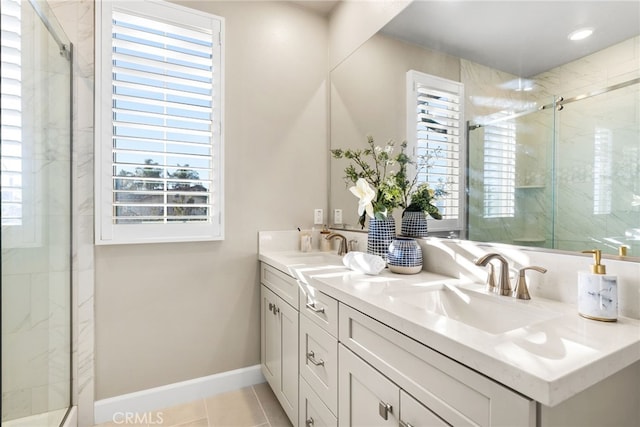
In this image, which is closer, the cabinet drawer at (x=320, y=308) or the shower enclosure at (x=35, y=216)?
the shower enclosure at (x=35, y=216)

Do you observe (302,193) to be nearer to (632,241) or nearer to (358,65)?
(358,65)

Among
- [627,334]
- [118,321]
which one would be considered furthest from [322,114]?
[627,334]

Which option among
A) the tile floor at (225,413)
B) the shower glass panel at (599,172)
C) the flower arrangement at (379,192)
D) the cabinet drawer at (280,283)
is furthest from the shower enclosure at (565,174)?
the tile floor at (225,413)

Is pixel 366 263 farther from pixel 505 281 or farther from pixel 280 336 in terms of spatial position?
pixel 280 336

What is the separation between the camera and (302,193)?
2.32 m

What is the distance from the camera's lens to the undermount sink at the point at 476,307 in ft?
3.32

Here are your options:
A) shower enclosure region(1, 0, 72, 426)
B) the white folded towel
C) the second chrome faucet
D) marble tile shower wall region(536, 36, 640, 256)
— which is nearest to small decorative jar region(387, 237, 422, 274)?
the white folded towel

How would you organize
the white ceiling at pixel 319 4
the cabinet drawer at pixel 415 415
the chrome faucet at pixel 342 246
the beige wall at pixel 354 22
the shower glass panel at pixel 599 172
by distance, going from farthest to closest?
the white ceiling at pixel 319 4, the chrome faucet at pixel 342 246, the beige wall at pixel 354 22, the shower glass panel at pixel 599 172, the cabinet drawer at pixel 415 415

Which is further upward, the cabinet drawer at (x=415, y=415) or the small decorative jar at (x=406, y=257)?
the small decorative jar at (x=406, y=257)

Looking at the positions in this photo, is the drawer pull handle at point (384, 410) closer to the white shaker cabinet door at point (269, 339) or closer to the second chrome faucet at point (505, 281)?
the second chrome faucet at point (505, 281)

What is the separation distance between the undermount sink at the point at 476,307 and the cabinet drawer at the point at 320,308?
260 mm

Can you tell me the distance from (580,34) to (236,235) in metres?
1.91

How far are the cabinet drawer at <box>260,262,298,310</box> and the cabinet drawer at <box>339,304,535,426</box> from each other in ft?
1.91

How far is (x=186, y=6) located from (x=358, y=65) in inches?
44.4
